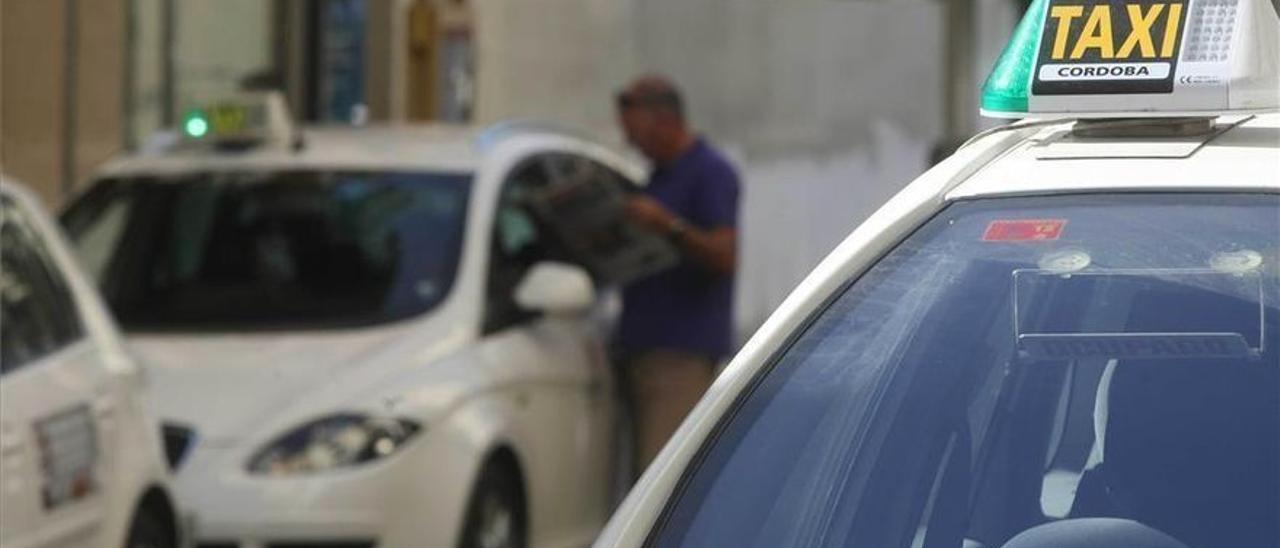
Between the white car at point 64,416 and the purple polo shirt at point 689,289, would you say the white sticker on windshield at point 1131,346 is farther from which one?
the purple polo shirt at point 689,289

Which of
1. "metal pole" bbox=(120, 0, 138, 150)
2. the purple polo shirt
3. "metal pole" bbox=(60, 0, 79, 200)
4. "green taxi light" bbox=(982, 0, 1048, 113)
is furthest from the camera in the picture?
"metal pole" bbox=(120, 0, 138, 150)

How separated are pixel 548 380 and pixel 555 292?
0.34 m

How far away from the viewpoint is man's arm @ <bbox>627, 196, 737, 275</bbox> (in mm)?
9336

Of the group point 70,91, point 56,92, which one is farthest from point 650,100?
point 70,91

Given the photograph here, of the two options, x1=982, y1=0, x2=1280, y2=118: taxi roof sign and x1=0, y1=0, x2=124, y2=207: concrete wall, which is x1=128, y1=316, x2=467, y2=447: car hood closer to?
x1=0, y1=0, x2=124, y2=207: concrete wall

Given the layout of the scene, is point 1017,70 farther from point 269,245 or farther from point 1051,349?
point 269,245

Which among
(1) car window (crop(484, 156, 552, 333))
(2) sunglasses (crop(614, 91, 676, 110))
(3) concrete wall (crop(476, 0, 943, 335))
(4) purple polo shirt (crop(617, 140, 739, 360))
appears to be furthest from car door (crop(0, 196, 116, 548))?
(3) concrete wall (crop(476, 0, 943, 335))

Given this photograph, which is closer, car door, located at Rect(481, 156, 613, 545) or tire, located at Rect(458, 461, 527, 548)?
tire, located at Rect(458, 461, 527, 548)

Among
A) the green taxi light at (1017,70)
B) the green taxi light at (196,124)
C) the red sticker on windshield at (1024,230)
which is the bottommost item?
the green taxi light at (196,124)

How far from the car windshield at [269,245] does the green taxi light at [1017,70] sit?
5025 millimetres

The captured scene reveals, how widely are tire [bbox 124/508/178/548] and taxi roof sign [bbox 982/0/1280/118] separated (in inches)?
147

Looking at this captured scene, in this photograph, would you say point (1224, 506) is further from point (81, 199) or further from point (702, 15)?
point (702, 15)

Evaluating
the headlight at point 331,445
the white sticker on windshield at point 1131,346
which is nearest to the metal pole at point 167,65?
the headlight at point 331,445

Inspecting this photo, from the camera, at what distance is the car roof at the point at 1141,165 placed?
362 cm
